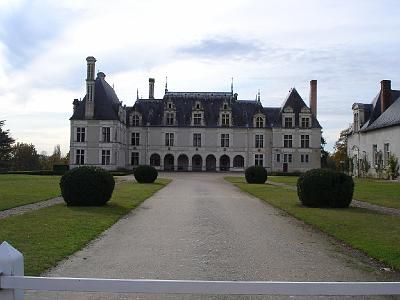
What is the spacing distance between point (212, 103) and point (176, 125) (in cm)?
691

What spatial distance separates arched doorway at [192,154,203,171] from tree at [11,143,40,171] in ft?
101

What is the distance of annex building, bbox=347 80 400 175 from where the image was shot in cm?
4774

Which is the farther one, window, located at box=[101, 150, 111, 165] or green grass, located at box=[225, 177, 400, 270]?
window, located at box=[101, 150, 111, 165]

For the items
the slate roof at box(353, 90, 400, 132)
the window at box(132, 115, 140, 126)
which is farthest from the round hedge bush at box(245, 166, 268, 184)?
the window at box(132, 115, 140, 126)

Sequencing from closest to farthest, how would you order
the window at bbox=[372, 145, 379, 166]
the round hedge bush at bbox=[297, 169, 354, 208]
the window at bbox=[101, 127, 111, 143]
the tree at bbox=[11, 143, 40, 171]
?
the round hedge bush at bbox=[297, 169, 354, 208] < the window at bbox=[372, 145, 379, 166] < the window at bbox=[101, 127, 111, 143] < the tree at bbox=[11, 143, 40, 171]

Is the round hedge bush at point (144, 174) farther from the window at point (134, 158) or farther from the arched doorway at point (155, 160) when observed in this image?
the window at point (134, 158)

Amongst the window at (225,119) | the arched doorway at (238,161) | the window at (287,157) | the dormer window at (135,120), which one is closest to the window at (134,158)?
the dormer window at (135,120)

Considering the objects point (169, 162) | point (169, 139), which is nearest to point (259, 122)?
point (169, 139)

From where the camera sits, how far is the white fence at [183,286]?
3059 millimetres

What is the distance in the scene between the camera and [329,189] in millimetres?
18734

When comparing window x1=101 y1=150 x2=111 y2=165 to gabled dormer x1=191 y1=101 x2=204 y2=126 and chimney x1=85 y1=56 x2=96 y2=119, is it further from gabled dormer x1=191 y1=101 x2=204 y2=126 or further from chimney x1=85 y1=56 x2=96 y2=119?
gabled dormer x1=191 y1=101 x2=204 y2=126

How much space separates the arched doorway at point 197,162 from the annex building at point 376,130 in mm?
23700

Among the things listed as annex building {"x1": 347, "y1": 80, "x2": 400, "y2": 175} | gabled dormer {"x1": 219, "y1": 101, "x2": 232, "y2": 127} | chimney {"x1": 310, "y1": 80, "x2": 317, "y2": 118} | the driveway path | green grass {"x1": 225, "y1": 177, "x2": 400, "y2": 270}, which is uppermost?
chimney {"x1": 310, "y1": 80, "x2": 317, "y2": 118}

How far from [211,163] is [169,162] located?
256 inches
